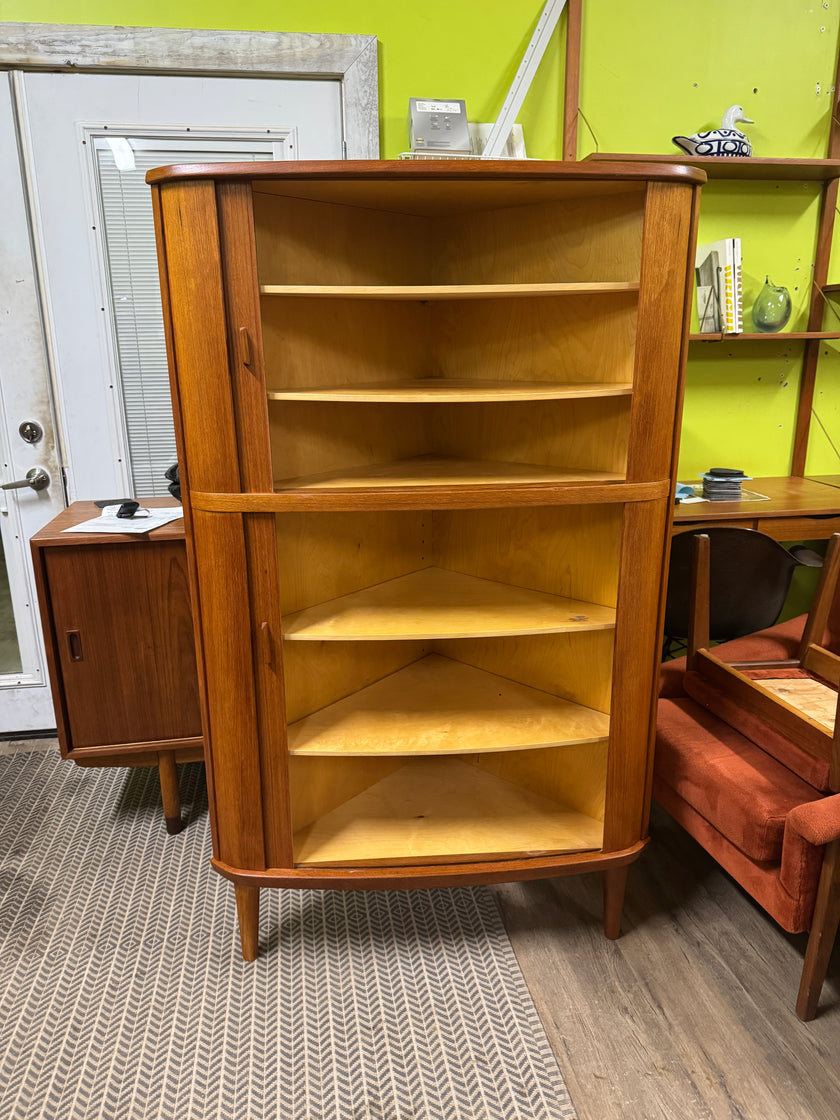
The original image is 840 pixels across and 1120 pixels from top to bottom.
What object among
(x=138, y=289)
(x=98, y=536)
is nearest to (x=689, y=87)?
(x=138, y=289)

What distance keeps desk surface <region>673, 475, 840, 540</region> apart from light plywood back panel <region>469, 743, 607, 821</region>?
878 mm

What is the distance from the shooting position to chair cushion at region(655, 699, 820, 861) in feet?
5.12

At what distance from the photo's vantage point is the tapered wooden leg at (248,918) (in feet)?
5.64

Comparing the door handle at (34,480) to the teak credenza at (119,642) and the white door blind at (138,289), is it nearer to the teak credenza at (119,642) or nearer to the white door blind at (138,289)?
the white door blind at (138,289)

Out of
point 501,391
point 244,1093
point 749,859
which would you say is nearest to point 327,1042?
point 244,1093

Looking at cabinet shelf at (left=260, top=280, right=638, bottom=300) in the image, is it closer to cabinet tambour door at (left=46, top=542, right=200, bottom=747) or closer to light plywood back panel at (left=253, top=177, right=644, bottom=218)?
light plywood back panel at (left=253, top=177, right=644, bottom=218)

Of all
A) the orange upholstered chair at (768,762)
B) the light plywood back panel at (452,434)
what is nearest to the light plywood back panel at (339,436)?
the light plywood back panel at (452,434)

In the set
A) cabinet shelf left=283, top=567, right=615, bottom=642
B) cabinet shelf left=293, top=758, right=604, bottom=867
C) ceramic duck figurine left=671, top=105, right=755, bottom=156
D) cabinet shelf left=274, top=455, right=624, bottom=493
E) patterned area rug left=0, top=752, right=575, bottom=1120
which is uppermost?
ceramic duck figurine left=671, top=105, right=755, bottom=156

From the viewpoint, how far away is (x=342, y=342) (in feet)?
5.65

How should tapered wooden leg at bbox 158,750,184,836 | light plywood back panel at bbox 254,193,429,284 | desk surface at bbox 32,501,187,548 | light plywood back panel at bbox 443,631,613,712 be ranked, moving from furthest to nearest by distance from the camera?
tapered wooden leg at bbox 158,750,184,836
desk surface at bbox 32,501,187,548
light plywood back panel at bbox 443,631,613,712
light plywood back panel at bbox 254,193,429,284

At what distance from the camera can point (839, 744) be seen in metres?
1.50

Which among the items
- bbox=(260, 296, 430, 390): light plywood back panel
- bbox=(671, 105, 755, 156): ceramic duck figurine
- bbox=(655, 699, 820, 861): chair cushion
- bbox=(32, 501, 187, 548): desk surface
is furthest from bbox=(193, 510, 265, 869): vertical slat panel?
bbox=(671, 105, 755, 156): ceramic duck figurine

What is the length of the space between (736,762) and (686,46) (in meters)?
2.31

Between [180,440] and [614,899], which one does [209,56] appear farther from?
[614,899]
